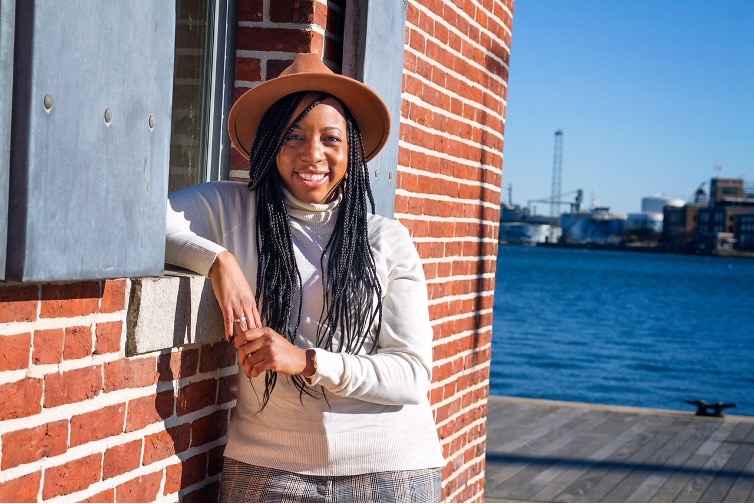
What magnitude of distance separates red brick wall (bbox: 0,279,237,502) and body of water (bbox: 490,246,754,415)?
24.5 meters

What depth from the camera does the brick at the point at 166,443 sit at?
3.04 m

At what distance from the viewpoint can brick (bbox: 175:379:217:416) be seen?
127 inches

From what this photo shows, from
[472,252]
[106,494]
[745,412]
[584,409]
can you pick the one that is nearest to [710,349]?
[745,412]

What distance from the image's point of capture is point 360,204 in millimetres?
3207

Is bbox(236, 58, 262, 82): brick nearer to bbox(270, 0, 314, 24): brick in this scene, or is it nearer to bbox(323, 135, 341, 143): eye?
bbox(270, 0, 314, 24): brick

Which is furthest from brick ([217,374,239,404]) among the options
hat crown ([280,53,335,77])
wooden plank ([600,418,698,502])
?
wooden plank ([600,418,698,502])

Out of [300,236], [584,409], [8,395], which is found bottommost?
[584,409]

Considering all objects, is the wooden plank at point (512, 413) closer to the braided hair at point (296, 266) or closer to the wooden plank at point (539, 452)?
the wooden plank at point (539, 452)

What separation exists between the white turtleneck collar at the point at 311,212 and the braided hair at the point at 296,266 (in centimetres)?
2

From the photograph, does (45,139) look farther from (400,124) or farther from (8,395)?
(400,124)

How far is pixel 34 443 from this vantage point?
252 centimetres

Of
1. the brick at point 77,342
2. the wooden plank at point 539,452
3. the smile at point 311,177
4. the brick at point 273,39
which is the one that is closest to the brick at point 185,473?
the brick at point 77,342

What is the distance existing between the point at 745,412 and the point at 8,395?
27179 mm

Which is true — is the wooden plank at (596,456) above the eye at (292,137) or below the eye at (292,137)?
below
